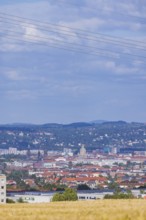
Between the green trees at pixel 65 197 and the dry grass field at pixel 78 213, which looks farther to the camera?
the green trees at pixel 65 197

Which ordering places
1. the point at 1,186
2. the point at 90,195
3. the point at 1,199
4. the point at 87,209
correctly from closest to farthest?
the point at 87,209 → the point at 1,199 → the point at 1,186 → the point at 90,195

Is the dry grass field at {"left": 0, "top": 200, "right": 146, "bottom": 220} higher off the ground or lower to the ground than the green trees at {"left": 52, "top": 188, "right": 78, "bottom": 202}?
lower

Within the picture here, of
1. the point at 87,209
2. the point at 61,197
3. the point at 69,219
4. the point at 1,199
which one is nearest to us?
the point at 69,219

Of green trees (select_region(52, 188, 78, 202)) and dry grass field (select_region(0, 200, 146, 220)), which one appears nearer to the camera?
dry grass field (select_region(0, 200, 146, 220))

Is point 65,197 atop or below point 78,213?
atop

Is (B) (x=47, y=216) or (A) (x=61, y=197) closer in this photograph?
(B) (x=47, y=216)

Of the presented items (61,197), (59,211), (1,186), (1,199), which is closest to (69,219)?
(59,211)

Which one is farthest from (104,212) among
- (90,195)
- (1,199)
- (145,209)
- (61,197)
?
(90,195)

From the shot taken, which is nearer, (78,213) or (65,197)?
(78,213)

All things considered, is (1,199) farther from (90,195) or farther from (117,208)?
(117,208)

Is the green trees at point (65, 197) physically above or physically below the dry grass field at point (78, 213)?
above
